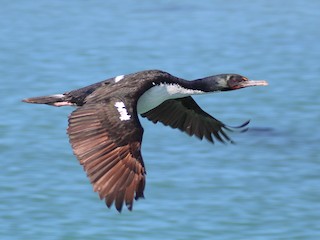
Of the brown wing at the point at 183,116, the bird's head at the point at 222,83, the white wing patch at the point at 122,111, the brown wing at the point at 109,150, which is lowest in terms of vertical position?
the brown wing at the point at 109,150

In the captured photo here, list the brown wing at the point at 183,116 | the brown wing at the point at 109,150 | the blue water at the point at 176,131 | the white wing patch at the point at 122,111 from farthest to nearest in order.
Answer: the blue water at the point at 176,131 < the brown wing at the point at 183,116 < the white wing patch at the point at 122,111 < the brown wing at the point at 109,150

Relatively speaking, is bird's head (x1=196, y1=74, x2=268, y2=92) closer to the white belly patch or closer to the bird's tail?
the white belly patch

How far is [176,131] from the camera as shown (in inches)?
529

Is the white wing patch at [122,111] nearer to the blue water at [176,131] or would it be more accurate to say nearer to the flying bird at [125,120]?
the flying bird at [125,120]

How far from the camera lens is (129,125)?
848 centimetres

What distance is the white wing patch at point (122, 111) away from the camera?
8.55 m

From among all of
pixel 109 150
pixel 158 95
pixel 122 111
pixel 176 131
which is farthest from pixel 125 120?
pixel 176 131

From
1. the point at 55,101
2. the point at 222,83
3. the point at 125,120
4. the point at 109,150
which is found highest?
the point at 222,83

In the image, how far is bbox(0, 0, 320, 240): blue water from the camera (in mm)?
10906

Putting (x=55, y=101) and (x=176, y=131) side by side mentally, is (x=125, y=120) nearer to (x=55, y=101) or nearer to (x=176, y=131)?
(x=55, y=101)

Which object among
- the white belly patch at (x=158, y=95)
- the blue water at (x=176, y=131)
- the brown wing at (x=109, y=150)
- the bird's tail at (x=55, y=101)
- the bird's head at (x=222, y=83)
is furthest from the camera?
the blue water at (x=176, y=131)

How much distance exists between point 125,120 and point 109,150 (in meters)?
0.33

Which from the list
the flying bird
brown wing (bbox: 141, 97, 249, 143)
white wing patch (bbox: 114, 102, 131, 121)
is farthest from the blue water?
white wing patch (bbox: 114, 102, 131, 121)

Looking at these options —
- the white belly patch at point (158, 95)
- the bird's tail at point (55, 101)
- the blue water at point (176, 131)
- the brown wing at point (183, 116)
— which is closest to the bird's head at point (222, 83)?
the white belly patch at point (158, 95)
